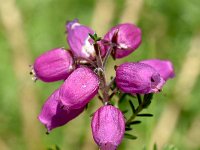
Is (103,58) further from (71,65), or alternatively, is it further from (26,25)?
(26,25)

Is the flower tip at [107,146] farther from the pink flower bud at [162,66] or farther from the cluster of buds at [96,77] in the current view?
the pink flower bud at [162,66]

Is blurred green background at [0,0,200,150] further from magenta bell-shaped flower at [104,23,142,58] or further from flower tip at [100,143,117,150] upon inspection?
flower tip at [100,143,117,150]

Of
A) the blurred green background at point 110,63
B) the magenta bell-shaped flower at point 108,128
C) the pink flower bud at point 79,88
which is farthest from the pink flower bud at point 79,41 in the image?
the blurred green background at point 110,63

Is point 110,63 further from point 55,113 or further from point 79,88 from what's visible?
point 79,88

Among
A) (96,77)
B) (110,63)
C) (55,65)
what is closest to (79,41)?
(55,65)

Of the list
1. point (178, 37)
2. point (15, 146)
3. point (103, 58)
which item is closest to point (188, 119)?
point (178, 37)

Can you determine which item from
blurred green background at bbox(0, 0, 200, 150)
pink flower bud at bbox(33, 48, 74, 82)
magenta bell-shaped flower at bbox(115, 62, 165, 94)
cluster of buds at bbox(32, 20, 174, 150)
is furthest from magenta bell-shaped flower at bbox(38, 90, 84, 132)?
blurred green background at bbox(0, 0, 200, 150)
